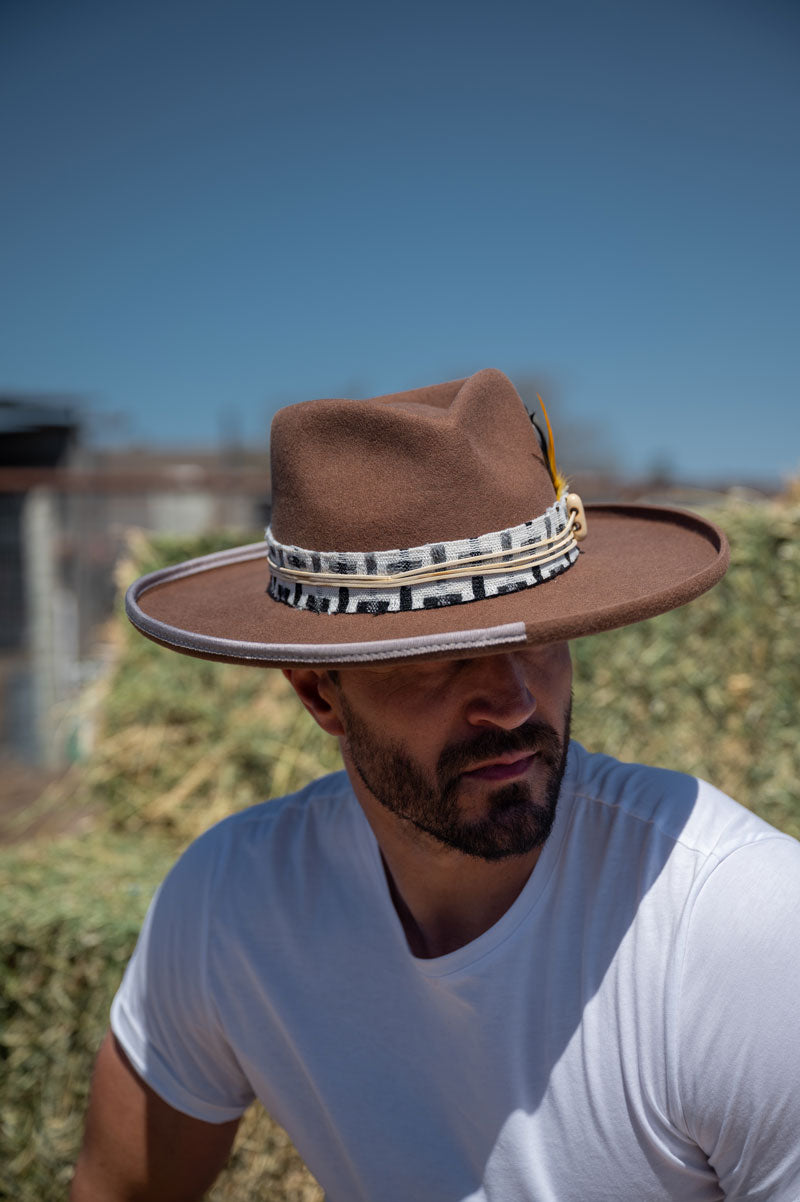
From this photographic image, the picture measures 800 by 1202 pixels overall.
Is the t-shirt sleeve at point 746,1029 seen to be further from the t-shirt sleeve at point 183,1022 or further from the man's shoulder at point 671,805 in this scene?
the t-shirt sleeve at point 183,1022

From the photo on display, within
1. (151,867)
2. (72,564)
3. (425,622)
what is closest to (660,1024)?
(425,622)

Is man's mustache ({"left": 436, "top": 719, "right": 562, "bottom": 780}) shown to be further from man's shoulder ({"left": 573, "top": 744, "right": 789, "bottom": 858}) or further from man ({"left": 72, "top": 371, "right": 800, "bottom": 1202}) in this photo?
man's shoulder ({"left": 573, "top": 744, "right": 789, "bottom": 858})

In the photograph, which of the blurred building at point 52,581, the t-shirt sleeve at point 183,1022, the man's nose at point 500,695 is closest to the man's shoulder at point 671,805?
the man's nose at point 500,695

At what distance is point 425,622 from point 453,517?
160mm

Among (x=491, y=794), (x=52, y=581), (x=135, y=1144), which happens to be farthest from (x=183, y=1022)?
(x=52, y=581)

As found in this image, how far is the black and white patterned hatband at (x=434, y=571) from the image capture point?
4.31 ft

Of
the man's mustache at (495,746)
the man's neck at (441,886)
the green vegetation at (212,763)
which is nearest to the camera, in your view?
the man's mustache at (495,746)

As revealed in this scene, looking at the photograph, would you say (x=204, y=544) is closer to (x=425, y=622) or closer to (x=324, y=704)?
(x=324, y=704)

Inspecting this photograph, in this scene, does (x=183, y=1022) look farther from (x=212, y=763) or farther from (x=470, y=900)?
(x=212, y=763)

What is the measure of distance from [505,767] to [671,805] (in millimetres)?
282

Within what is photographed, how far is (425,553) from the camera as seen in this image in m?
1.32

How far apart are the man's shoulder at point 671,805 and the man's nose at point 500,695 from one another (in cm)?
27

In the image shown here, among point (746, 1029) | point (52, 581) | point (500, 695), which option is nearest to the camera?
point (746, 1029)

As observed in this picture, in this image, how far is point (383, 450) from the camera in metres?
1.38
